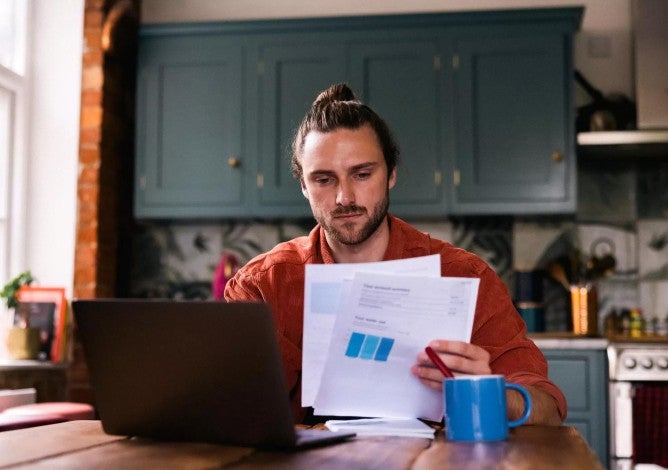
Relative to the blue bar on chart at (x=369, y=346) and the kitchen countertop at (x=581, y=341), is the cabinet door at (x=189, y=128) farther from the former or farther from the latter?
the blue bar on chart at (x=369, y=346)

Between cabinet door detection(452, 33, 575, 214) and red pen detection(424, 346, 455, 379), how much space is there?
247cm

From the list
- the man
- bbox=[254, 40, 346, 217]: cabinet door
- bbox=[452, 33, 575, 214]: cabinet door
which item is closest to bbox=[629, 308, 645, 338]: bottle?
bbox=[452, 33, 575, 214]: cabinet door

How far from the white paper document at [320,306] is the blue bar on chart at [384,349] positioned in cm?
10

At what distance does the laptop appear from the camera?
112 cm

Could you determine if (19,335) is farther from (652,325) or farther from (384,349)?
(652,325)

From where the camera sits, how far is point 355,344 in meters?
1.37

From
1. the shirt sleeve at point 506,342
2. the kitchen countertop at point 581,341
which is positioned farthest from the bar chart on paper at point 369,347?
the kitchen countertop at point 581,341

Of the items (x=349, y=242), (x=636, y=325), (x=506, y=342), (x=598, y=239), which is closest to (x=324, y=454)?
(x=506, y=342)

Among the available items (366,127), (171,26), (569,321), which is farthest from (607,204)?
(366,127)

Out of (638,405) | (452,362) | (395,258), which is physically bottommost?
(638,405)

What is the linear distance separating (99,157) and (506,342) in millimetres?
2565

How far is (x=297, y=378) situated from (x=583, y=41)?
289cm

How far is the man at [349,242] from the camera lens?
5.68 feet

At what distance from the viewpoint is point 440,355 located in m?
1.36
